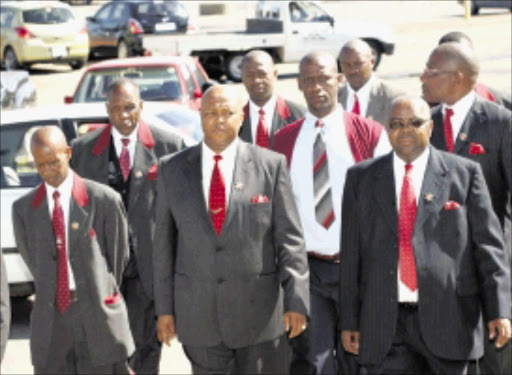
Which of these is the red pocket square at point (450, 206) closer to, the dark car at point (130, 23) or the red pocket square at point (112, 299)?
the red pocket square at point (112, 299)

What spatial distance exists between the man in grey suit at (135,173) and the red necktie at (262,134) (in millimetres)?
735

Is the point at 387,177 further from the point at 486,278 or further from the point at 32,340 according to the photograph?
the point at 32,340

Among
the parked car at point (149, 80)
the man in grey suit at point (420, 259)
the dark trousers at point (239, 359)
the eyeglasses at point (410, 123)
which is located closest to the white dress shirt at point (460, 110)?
the man in grey suit at point (420, 259)

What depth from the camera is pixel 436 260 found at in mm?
5727

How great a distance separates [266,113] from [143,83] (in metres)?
7.08

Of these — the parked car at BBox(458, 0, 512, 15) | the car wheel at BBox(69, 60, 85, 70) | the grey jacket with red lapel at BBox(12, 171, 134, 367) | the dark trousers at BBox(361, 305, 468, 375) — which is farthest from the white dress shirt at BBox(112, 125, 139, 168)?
the parked car at BBox(458, 0, 512, 15)

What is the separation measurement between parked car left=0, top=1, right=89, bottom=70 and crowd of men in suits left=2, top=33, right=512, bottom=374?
75.6ft

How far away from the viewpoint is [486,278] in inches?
225

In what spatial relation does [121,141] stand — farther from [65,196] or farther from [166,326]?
[166,326]

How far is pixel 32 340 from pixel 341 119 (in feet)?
7.56

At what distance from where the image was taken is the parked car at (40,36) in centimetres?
2994

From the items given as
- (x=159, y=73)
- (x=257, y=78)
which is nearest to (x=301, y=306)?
(x=257, y=78)

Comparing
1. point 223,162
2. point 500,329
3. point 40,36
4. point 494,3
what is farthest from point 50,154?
point 494,3

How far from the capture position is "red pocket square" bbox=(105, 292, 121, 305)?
Result: 6.74 m
